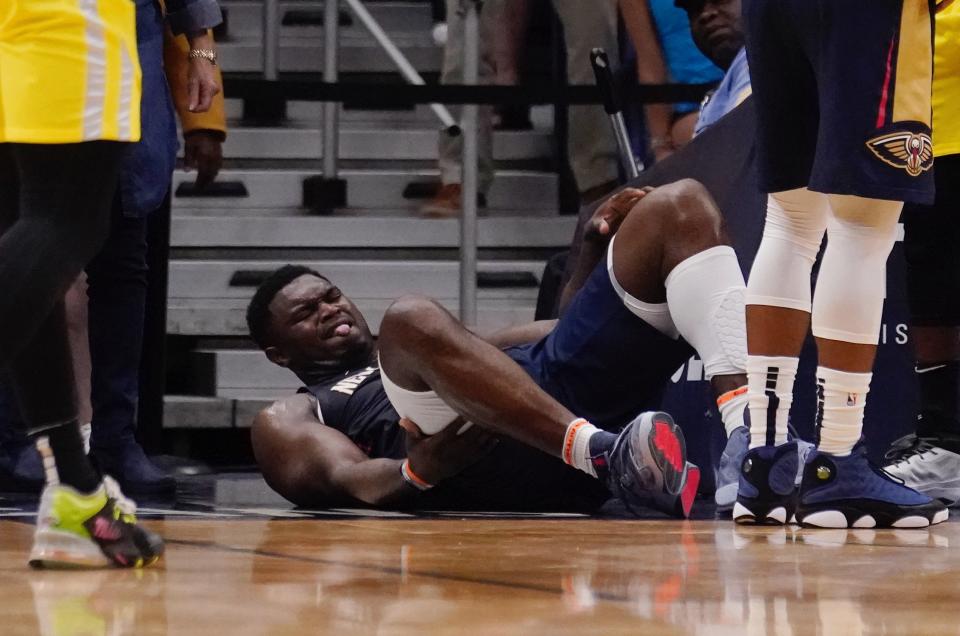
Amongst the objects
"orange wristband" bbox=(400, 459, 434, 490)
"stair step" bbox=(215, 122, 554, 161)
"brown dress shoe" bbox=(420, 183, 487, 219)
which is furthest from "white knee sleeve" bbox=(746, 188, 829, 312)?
"stair step" bbox=(215, 122, 554, 161)

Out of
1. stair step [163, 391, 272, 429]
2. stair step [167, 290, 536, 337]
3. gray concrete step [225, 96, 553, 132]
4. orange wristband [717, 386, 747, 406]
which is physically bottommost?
stair step [163, 391, 272, 429]

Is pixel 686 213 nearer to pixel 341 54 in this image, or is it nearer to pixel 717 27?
pixel 717 27

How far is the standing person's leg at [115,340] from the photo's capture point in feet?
10.0

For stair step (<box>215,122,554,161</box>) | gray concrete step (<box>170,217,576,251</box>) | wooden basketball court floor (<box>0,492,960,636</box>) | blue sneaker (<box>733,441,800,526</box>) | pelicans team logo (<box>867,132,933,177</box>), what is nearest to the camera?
wooden basketball court floor (<box>0,492,960,636</box>)

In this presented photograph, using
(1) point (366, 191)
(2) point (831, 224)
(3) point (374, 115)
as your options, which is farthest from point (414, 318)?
(3) point (374, 115)

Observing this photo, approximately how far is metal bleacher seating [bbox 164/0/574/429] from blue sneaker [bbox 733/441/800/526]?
232cm

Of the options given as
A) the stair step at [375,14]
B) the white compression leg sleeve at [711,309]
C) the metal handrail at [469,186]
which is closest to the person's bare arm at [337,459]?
the white compression leg sleeve at [711,309]

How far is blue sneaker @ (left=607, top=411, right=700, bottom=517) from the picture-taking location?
7.38 feet

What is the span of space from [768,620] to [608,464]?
98 cm

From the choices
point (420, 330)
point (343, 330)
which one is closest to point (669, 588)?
point (420, 330)

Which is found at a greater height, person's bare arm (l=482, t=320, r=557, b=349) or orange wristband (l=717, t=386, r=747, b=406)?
person's bare arm (l=482, t=320, r=557, b=349)

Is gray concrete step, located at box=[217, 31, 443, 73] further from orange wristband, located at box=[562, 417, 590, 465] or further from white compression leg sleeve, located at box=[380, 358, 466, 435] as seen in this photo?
orange wristband, located at box=[562, 417, 590, 465]

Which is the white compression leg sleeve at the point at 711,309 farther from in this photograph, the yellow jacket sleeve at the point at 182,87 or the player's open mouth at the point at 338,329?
the yellow jacket sleeve at the point at 182,87

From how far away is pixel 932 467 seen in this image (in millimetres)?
2729
